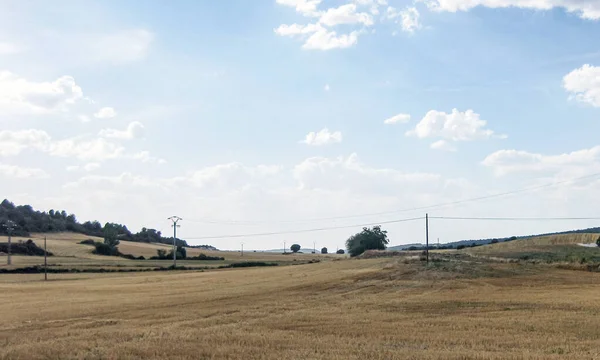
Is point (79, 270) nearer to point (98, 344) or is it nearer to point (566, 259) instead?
point (566, 259)

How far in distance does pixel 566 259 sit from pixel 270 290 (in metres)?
39.9

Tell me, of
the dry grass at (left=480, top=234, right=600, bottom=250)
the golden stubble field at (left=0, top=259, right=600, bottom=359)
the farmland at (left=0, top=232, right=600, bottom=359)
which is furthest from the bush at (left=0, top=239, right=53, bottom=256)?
the dry grass at (left=480, top=234, right=600, bottom=250)

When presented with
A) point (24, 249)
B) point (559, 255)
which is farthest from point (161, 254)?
point (559, 255)

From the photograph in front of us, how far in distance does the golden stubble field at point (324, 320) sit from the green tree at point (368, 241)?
3773 inches

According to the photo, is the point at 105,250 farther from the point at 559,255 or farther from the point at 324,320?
the point at 324,320

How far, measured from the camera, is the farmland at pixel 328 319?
22.5 metres

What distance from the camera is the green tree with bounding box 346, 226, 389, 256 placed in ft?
A: 510

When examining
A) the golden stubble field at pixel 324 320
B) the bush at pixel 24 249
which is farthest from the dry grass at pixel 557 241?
the bush at pixel 24 249

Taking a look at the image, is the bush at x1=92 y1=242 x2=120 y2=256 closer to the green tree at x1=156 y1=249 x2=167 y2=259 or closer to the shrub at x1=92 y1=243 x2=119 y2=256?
the shrub at x1=92 y1=243 x2=119 y2=256

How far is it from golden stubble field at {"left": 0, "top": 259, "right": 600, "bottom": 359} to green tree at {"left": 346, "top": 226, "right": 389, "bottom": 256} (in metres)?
95.8

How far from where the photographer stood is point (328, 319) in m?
32.3

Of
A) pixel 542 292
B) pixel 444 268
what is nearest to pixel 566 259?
pixel 444 268

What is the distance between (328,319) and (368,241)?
125m

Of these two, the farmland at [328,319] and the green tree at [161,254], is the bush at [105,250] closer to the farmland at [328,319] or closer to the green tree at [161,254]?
the green tree at [161,254]
